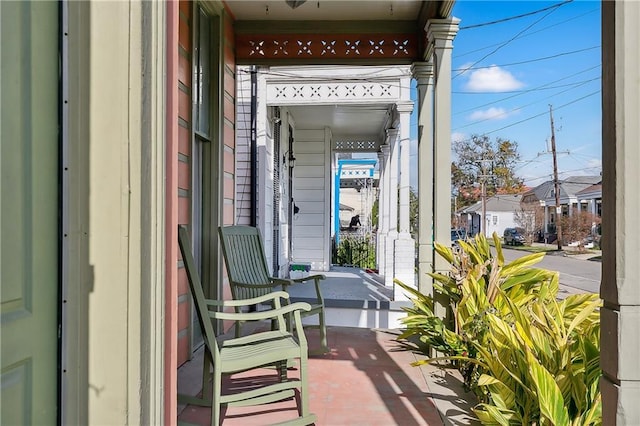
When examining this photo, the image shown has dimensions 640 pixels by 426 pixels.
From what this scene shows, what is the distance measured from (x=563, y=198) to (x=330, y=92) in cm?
2935

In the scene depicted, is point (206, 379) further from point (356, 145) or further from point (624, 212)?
point (356, 145)

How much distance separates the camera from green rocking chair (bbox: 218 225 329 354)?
3.36 metres

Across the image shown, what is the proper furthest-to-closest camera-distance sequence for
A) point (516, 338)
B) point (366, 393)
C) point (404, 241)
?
1. point (404, 241)
2. point (366, 393)
3. point (516, 338)

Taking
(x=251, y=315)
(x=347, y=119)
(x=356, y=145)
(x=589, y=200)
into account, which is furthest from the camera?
(x=589, y=200)

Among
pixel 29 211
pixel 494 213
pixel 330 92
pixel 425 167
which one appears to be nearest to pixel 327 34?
pixel 425 167

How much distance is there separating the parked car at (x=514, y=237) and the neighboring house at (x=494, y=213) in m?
8.99

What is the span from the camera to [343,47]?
13.9 feet

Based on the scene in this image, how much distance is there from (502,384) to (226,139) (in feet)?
10.1

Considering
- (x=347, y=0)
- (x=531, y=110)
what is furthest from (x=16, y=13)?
(x=531, y=110)

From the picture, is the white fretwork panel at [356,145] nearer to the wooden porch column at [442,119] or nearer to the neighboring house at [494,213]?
the wooden porch column at [442,119]

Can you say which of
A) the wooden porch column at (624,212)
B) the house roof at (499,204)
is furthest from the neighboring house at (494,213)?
the wooden porch column at (624,212)

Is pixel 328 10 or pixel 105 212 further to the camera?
pixel 328 10

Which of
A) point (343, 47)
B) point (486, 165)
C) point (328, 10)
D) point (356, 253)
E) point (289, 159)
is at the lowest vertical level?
point (356, 253)

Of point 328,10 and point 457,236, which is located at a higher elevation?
point 328,10
